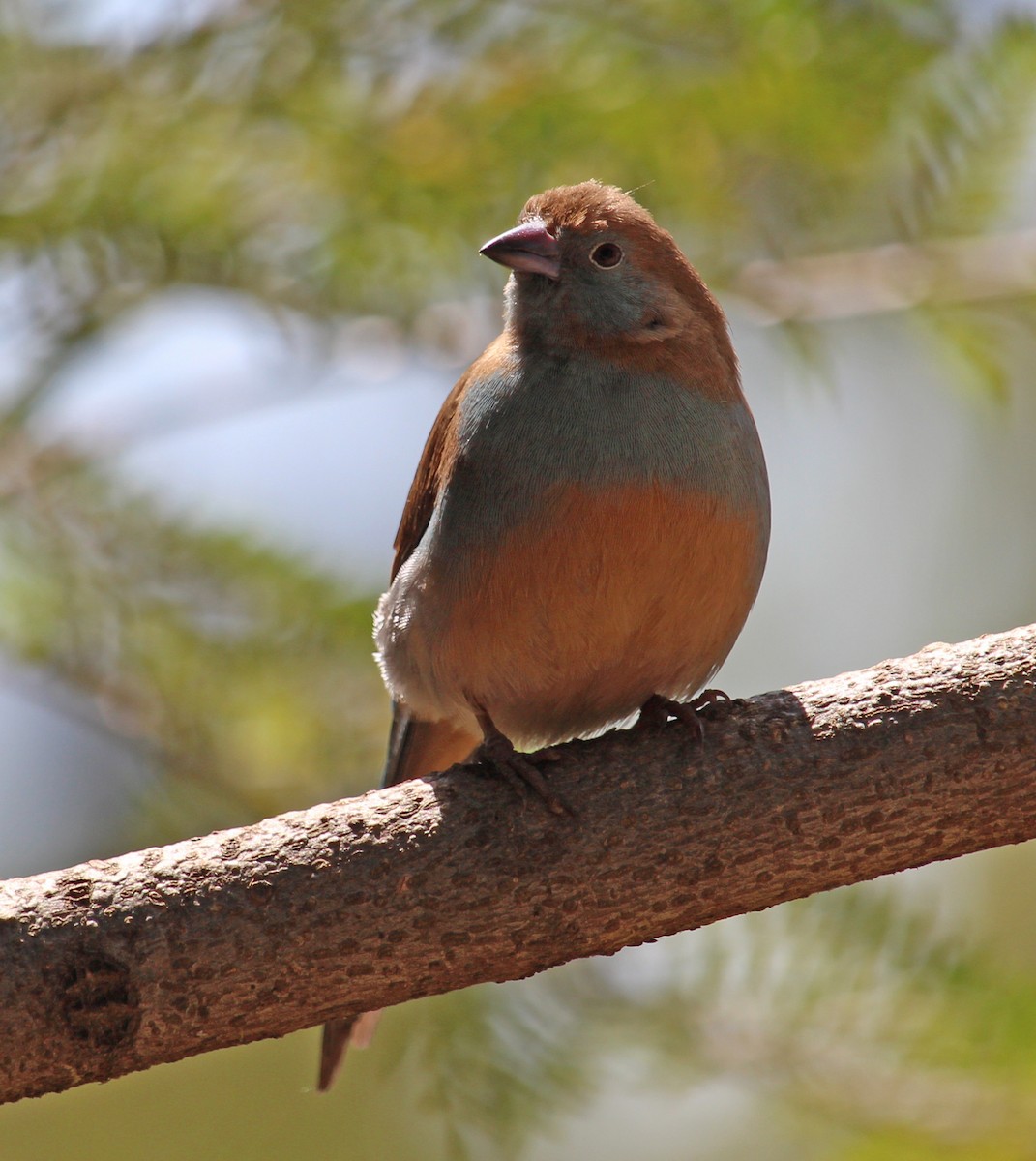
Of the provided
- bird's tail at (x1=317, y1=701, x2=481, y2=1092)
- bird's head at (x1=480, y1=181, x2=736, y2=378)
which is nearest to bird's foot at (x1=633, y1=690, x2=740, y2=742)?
bird's tail at (x1=317, y1=701, x2=481, y2=1092)

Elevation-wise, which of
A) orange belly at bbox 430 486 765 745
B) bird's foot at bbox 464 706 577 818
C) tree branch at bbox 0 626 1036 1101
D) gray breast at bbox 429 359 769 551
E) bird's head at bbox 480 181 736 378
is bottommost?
tree branch at bbox 0 626 1036 1101

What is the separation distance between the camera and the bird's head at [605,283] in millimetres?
3453

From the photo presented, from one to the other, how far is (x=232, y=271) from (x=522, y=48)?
864 mm

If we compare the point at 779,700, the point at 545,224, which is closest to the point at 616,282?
the point at 545,224

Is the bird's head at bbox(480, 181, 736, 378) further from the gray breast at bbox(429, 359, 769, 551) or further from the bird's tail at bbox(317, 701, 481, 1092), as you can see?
the bird's tail at bbox(317, 701, 481, 1092)

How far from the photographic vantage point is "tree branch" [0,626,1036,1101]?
2.56 meters

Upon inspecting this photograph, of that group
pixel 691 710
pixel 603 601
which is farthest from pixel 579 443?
pixel 691 710

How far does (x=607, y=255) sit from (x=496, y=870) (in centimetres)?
159

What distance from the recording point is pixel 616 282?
3.49 m

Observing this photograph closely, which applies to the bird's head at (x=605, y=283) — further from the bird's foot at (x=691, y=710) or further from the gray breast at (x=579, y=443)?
the bird's foot at (x=691, y=710)

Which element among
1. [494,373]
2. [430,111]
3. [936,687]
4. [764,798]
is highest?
[430,111]

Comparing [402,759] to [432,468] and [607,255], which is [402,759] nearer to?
[432,468]

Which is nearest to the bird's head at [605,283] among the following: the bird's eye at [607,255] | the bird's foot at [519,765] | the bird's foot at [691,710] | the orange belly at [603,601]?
the bird's eye at [607,255]

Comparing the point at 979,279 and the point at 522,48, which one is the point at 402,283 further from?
the point at 979,279
